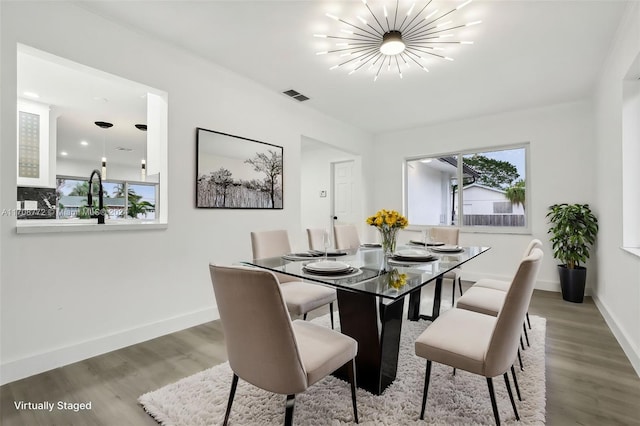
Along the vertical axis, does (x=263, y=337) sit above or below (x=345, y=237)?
below

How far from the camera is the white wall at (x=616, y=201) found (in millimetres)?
2238

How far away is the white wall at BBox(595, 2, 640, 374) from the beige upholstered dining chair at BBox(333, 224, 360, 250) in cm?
227

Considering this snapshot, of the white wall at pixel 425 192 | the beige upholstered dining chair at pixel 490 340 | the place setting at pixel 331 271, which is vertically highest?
the white wall at pixel 425 192

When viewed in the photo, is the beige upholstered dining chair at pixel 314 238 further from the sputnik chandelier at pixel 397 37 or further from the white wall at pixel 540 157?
the white wall at pixel 540 157

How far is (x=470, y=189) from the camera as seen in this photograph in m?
5.05

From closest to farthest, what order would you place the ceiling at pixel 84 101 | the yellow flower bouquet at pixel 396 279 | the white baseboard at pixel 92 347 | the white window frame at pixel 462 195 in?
the yellow flower bouquet at pixel 396 279 < the white baseboard at pixel 92 347 < the ceiling at pixel 84 101 < the white window frame at pixel 462 195

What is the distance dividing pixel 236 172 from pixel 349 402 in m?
2.49

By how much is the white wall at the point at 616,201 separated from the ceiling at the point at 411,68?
176 mm

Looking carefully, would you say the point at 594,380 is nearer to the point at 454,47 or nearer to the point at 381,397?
the point at 381,397

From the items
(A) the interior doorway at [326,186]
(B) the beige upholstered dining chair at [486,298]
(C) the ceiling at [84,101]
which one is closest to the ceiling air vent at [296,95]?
(C) the ceiling at [84,101]

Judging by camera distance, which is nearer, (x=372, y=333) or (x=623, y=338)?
(x=372, y=333)

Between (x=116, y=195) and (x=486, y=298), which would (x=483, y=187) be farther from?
(x=116, y=195)

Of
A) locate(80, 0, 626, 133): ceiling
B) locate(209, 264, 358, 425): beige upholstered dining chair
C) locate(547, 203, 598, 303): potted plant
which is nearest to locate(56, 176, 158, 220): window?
locate(80, 0, 626, 133): ceiling

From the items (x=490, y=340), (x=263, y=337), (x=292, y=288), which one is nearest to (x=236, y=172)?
(x=292, y=288)
